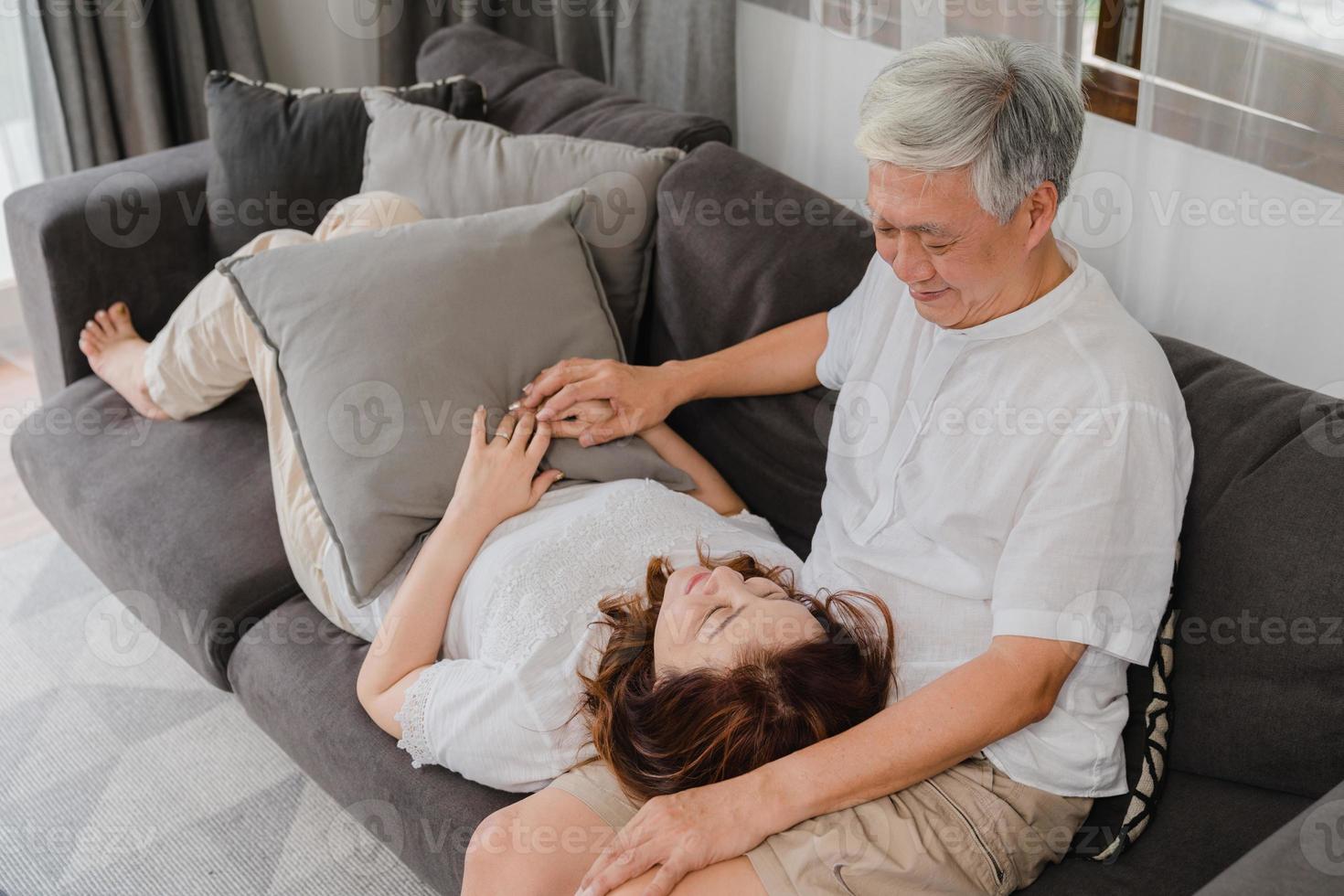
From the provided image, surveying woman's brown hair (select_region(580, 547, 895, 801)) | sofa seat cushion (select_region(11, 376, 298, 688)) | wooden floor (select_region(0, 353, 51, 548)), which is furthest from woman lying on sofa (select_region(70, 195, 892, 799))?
wooden floor (select_region(0, 353, 51, 548))

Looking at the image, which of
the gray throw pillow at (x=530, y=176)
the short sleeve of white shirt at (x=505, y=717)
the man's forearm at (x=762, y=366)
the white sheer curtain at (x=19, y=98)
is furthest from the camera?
the white sheer curtain at (x=19, y=98)

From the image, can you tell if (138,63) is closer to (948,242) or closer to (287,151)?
(287,151)

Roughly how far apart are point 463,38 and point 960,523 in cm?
170

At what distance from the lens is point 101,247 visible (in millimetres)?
2330

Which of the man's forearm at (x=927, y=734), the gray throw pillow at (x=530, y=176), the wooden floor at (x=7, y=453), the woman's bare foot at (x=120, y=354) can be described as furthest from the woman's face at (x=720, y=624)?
the wooden floor at (x=7, y=453)

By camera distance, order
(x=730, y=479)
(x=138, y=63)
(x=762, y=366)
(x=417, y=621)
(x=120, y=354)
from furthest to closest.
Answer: (x=138, y=63)
(x=120, y=354)
(x=730, y=479)
(x=762, y=366)
(x=417, y=621)

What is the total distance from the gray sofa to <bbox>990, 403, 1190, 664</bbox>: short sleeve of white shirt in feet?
0.42

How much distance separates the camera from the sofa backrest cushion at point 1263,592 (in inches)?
53.8

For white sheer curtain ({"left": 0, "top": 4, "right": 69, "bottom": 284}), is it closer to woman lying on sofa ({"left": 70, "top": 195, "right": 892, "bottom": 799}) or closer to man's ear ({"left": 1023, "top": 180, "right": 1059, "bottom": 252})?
woman lying on sofa ({"left": 70, "top": 195, "right": 892, "bottom": 799})

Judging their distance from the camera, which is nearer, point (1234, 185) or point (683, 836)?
point (683, 836)

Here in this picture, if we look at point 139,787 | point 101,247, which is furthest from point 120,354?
point 139,787

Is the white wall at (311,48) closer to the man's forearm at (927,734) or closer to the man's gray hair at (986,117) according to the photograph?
the man's gray hair at (986,117)

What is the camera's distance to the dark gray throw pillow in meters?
2.35

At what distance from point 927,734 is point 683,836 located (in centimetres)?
29
